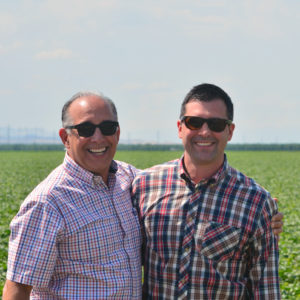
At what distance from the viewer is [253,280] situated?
321 centimetres

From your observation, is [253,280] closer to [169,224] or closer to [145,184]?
[169,224]

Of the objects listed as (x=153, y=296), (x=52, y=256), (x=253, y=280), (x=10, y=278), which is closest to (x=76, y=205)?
(x=52, y=256)

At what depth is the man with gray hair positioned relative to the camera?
9.04 feet

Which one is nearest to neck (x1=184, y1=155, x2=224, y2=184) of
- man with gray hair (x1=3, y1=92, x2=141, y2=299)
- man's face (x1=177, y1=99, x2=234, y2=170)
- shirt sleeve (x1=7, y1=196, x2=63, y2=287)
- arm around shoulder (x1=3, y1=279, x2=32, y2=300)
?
man's face (x1=177, y1=99, x2=234, y2=170)

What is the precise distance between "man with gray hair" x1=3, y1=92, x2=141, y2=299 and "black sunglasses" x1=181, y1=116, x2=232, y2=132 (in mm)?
488

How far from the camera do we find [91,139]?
3.08 meters

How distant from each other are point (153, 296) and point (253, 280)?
2.22ft

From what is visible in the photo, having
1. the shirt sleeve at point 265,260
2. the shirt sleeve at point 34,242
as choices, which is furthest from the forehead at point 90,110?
the shirt sleeve at point 265,260

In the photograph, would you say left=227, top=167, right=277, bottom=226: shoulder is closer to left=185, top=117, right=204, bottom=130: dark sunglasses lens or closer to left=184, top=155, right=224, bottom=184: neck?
left=184, top=155, right=224, bottom=184: neck

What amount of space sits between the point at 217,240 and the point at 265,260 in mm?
354

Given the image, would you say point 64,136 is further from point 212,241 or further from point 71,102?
point 212,241

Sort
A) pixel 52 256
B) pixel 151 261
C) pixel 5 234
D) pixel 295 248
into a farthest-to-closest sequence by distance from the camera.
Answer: pixel 5 234
pixel 295 248
pixel 151 261
pixel 52 256

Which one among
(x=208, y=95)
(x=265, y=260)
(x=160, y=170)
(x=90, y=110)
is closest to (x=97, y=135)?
(x=90, y=110)

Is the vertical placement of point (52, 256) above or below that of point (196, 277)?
above
